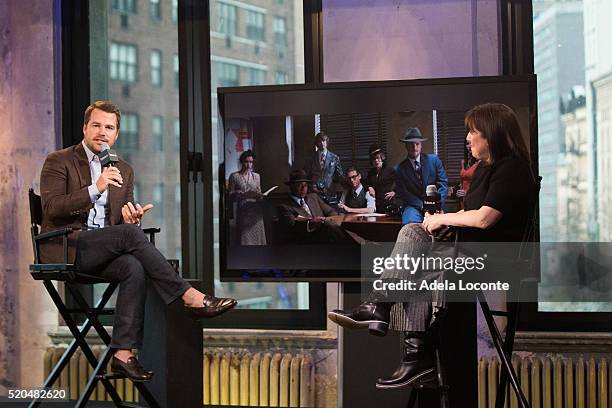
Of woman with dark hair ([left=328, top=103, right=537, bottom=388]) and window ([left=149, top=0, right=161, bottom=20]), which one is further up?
window ([left=149, top=0, right=161, bottom=20])

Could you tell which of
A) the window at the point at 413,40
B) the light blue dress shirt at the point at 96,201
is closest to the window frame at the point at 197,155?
the window at the point at 413,40

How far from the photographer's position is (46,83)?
16.3 feet

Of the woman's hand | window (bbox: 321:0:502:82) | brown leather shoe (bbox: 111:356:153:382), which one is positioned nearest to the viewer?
the woman's hand

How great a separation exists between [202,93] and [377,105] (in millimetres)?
1284

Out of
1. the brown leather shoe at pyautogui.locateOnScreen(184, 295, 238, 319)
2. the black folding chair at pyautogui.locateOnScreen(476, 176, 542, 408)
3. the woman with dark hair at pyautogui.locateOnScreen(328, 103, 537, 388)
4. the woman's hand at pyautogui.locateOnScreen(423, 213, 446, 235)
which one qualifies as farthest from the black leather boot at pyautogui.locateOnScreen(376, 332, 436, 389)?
the brown leather shoe at pyautogui.locateOnScreen(184, 295, 238, 319)

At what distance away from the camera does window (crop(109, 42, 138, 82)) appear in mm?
5047

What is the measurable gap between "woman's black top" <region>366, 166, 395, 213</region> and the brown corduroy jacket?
43.8 inches

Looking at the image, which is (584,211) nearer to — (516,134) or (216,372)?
(516,134)

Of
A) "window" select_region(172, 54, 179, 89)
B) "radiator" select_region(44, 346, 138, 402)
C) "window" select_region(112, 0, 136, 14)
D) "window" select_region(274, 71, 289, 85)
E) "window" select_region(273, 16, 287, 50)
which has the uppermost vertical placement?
"window" select_region(112, 0, 136, 14)

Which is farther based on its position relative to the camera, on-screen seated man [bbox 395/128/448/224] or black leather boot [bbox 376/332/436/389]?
on-screen seated man [bbox 395/128/448/224]

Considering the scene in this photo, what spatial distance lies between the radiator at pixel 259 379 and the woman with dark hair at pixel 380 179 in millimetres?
1131

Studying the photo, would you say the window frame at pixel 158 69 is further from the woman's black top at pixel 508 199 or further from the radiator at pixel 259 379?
the woman's black top at pixel 508 199

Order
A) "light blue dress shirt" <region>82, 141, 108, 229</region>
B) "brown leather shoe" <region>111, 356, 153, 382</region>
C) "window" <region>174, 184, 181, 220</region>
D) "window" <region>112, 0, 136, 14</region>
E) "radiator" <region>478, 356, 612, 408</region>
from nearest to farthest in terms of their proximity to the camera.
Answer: "brown leather shoe" <region>111, 356, 153, 382</region>, "light blue dress shirt" <region>82, 141, 108, 229</region>, "radiator" <region>478, 356, 612, 408</region>, "window" <region>174, 184, 181, 220</region>, "window" <region>112, 0, 136, 14</region>

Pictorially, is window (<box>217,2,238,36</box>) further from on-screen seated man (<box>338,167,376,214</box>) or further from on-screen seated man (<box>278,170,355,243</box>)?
on-screen seated man (<box>338,167,376,214</box>)
